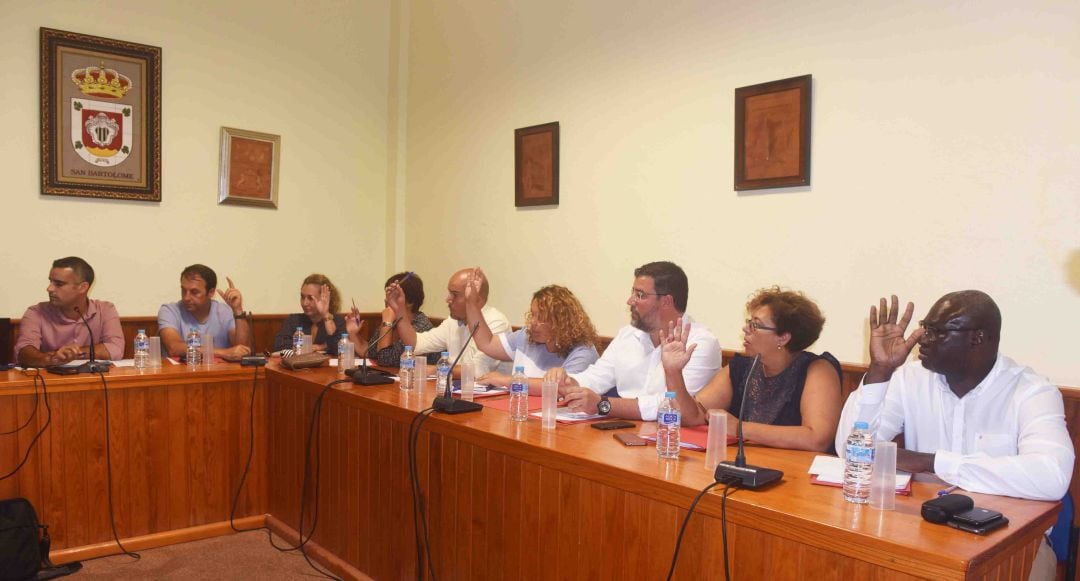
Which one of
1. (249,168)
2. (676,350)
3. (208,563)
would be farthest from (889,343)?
(249,168)

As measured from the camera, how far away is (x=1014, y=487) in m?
1.71

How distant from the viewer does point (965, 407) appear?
80.7 inches

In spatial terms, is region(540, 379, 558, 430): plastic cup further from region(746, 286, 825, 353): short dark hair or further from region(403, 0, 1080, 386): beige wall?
region(403, 0, 1080, 386): beige wall

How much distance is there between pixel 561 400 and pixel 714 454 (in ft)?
3.25

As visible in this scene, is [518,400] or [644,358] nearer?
[518,400]

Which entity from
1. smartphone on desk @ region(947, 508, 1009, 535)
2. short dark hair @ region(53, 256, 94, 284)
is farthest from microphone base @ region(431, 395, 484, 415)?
short dark hair @ region(53, 256, 94, 284)

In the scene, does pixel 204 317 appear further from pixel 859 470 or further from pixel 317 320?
pixel 859 470

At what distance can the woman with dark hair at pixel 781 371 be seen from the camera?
233 centimetres

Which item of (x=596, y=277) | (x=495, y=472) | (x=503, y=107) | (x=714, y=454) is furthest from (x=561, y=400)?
(x=503, y=107)

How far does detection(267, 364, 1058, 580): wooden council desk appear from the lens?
4.94 feet

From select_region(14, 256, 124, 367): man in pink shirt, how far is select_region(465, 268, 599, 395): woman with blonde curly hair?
1920 mm

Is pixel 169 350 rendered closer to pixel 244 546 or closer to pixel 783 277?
pixel 244 546

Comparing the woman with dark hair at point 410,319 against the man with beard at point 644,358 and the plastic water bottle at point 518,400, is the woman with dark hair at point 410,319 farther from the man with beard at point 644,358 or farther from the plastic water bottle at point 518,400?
the plastic water bottle at point 518,400

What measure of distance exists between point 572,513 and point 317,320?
9.02 feet
